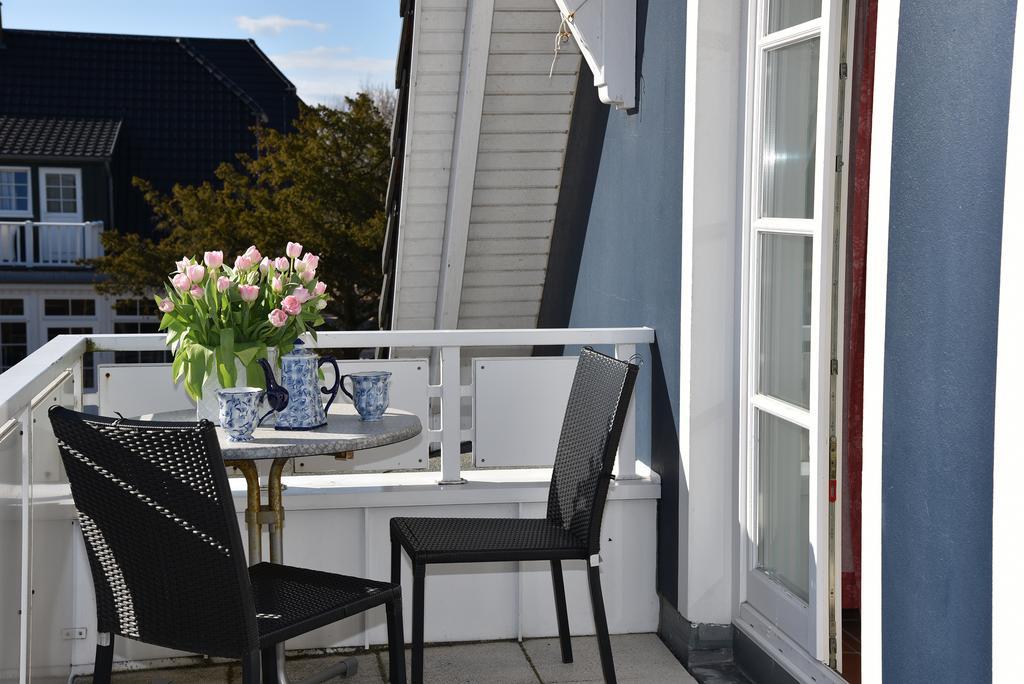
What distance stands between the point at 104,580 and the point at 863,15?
2.85 metres

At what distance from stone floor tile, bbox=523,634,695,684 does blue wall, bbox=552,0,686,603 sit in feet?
0.61

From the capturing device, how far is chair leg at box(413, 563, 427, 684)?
3.04 meters

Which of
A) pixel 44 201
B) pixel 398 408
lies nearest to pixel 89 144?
pixel 44 201

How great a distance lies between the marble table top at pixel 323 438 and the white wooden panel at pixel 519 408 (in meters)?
0.68

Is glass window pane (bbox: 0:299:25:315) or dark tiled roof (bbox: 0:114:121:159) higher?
dark tiled roof (bbox: 0:114:121:159)

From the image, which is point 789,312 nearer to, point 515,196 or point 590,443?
point 590,443

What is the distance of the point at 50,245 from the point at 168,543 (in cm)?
1915

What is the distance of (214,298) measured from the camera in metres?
3.09

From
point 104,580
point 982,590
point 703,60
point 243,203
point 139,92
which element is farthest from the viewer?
point 139,92

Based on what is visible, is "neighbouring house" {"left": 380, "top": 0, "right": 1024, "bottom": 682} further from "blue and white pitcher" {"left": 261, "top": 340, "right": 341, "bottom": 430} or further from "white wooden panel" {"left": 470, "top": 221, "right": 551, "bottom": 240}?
"blue and white pitcher" {"left": 261, "top": 340, "right": 341, "bottom": 430}

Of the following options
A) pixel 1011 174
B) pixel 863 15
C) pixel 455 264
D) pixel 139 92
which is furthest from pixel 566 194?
pixel 139 92

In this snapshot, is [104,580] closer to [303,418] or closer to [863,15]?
[303,418]

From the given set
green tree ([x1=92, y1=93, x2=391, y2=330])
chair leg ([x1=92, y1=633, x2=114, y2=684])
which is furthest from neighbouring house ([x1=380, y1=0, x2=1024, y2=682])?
green tree ([x1=92, y1=93, x2=391, y2=330])

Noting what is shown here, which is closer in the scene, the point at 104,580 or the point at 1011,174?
the point at 1011,174
